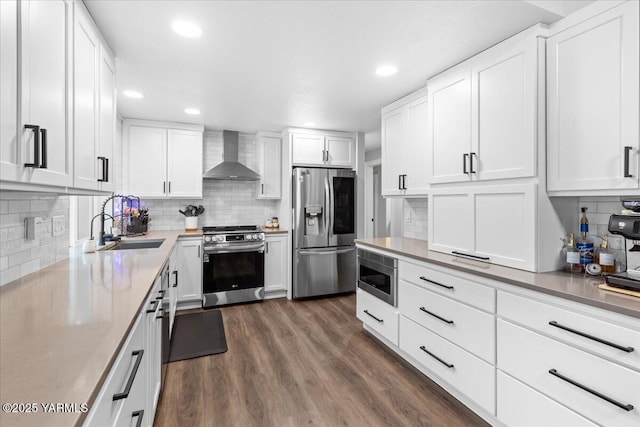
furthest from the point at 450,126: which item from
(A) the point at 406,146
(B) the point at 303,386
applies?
(B) the point at 303,386

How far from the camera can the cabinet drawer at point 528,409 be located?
4.60 feet

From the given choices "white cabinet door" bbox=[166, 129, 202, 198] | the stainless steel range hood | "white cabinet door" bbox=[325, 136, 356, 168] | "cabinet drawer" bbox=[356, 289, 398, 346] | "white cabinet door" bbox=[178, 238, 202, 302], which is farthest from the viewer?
"white cabinet door" bbox=[325, 136, 356, 168]

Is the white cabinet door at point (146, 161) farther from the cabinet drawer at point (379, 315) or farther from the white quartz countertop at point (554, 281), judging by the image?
the white quartz countertop at point (554, 281)

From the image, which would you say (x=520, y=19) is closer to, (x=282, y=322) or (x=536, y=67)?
(x=536, y=67)

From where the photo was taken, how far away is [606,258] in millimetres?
1691

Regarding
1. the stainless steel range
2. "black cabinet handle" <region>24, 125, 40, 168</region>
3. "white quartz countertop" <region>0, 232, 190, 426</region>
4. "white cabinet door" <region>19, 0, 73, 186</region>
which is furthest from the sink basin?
"black cabinet handle" <region>24, 125, 40, 168</region>

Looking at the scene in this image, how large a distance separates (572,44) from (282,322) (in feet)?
10.8

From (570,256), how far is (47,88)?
8.77 ft

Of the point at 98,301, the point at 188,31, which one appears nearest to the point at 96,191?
the point at 98,301

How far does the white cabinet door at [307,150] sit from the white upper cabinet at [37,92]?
2.93 m

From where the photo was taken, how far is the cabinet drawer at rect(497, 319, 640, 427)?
1220 millimetres

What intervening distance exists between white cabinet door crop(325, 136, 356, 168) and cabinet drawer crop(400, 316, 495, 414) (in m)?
2.55

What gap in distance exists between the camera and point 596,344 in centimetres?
131

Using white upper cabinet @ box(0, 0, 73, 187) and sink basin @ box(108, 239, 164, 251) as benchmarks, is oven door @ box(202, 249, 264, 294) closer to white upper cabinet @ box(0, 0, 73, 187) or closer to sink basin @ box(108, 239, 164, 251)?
sink basin @ box(108, 239, 164, 251)
